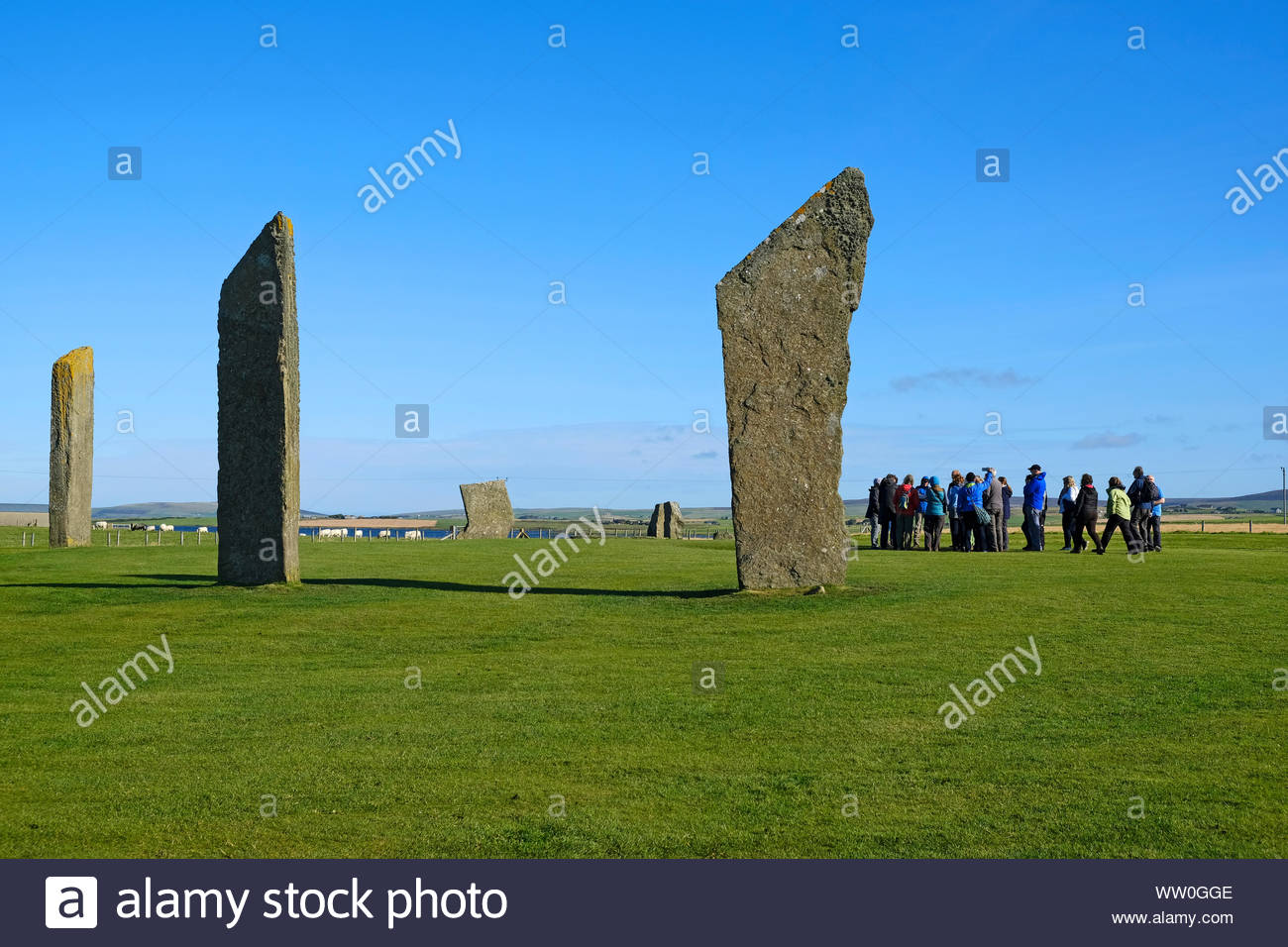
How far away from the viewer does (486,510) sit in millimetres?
38312

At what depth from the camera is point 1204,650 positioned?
12.1 m

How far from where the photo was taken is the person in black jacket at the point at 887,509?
96.4 feet

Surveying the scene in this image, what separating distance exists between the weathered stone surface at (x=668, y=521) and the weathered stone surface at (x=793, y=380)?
25.3 metres

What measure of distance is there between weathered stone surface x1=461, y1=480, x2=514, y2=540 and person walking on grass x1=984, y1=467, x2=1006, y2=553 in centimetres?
1691

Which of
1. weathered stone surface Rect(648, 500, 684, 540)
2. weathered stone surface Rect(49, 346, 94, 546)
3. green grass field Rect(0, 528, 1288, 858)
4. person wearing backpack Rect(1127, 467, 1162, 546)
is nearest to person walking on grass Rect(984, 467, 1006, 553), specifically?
person wearing backpack Rect(1127, 467, 1162, 546)

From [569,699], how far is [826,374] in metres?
7.63

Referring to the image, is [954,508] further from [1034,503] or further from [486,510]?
[486,510]

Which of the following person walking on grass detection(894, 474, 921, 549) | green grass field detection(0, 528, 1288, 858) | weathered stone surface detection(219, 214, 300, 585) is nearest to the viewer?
green grass field detection(0, 528, 1288, 858)

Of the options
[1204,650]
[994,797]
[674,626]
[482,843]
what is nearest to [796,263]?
[674,626]

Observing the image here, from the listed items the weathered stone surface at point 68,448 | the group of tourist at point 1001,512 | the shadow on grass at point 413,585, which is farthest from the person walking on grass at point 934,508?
the weathered stone surface at point 68,448

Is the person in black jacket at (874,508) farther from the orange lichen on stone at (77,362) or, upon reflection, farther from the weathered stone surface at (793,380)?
the orange lichen on stone at (77,362)

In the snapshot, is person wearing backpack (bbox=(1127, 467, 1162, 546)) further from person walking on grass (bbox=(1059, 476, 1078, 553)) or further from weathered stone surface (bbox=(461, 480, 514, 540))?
weathered stone surface (bbox=(461, 480, 514, 540))

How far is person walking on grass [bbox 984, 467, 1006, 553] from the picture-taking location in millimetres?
27312

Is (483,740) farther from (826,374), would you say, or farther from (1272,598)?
(1272,598)
